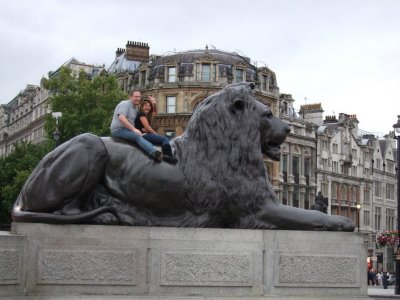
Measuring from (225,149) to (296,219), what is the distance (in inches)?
51.2

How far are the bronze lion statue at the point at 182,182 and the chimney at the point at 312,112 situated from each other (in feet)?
273

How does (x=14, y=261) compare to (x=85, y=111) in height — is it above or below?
below

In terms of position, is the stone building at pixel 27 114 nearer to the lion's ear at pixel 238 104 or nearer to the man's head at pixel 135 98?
the man's head at pixel 135 98

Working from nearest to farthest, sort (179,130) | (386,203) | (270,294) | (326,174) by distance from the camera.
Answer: (270,294), (179,130), (326,174), (386,203)

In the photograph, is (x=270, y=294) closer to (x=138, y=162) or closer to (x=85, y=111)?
(x=138, y=162)

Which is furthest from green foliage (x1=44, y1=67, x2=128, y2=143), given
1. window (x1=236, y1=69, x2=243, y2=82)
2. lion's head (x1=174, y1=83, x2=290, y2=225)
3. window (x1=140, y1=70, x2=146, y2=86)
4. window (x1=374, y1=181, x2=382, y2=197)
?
window (x1=374, y1=181, x2=382, y2=197)

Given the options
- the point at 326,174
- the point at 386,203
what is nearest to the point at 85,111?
the point at 326,174

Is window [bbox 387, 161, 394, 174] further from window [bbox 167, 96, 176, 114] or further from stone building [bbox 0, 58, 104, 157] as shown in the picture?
window [bbox 167, 96, 176, 114]

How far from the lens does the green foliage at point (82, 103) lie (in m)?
51.9

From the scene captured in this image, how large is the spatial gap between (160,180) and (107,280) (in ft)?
4.76

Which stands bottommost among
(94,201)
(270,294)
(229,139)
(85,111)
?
(270,294)

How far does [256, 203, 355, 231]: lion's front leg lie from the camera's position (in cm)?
1040

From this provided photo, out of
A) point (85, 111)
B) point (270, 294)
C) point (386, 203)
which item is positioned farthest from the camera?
point (386, 203)

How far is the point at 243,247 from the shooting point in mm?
9969
